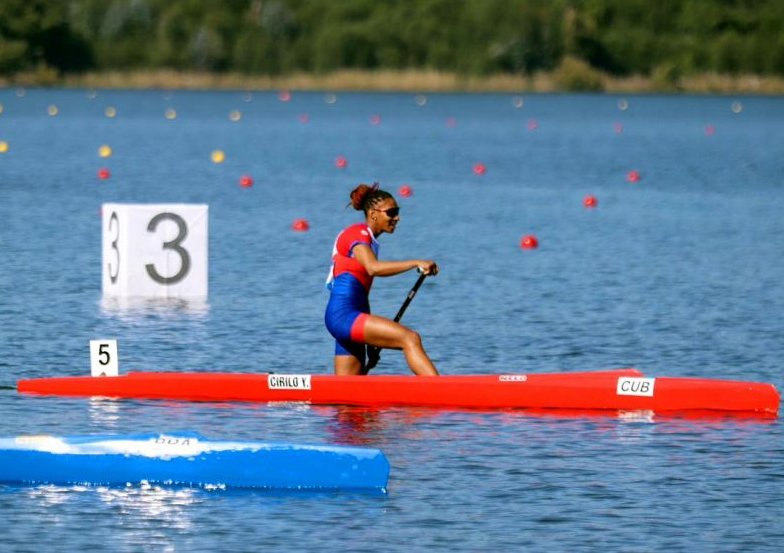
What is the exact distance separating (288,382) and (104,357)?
5.32 feet

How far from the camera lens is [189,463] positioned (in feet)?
44.7

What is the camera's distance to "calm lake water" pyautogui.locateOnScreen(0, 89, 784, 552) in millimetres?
13031

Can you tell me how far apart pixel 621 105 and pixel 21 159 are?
57.0m

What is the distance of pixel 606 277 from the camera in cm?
2786

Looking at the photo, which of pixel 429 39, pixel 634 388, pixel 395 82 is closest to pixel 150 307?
pixel 634 388

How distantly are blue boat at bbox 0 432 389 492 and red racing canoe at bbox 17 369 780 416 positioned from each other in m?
3.04

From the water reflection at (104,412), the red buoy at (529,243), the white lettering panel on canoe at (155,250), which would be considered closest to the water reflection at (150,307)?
the white lettering panel on canoe at (155,250)

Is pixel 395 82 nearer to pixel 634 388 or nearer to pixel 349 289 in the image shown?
pixel 349 289

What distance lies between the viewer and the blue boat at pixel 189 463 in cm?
1358

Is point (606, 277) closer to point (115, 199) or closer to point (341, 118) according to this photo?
point (115, 199)

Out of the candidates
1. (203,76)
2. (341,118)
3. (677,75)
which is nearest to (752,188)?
(341,118)

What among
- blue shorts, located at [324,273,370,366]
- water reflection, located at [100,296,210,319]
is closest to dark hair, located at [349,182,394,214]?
blue shorts, located at [324,273,370,366]

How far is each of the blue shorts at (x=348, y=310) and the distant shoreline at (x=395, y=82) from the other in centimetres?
9981

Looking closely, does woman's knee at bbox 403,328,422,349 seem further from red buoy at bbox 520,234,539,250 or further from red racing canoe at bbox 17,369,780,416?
red buoy at bbox 520,234,539,250
